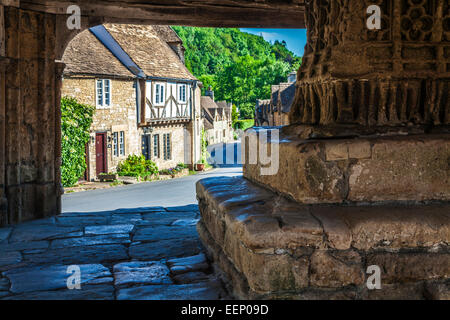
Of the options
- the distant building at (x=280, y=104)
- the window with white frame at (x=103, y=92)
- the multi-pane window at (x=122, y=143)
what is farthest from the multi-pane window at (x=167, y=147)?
the distant building at (x=280, y=104)

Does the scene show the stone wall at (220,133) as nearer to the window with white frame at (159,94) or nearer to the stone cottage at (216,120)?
the stone cottage at (216,120)

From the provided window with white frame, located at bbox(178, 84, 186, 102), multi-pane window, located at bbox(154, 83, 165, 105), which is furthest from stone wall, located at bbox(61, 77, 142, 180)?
window with white frame, located at bbox(178, 84, 186, 102)

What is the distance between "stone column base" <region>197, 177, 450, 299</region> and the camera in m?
2.36

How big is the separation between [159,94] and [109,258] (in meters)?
22.3

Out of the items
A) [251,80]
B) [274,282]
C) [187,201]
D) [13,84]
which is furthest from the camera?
[251,80]

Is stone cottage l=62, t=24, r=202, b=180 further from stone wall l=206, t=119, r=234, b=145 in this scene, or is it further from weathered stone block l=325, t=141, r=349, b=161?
stone wall l=206, t=119, r=234, b=145

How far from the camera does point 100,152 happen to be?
73.2ft

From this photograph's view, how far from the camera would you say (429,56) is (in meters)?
2.87

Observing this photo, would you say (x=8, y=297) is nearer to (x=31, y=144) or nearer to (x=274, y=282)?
(x=274, y=282)

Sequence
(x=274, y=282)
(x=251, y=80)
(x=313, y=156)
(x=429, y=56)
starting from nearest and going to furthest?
(x=274, y=282), (x=313, y=156), (x=429, y=56), (x=251, y=80)

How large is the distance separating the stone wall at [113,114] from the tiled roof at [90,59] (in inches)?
15.0

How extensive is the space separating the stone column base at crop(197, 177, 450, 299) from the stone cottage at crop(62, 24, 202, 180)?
1875 cm
